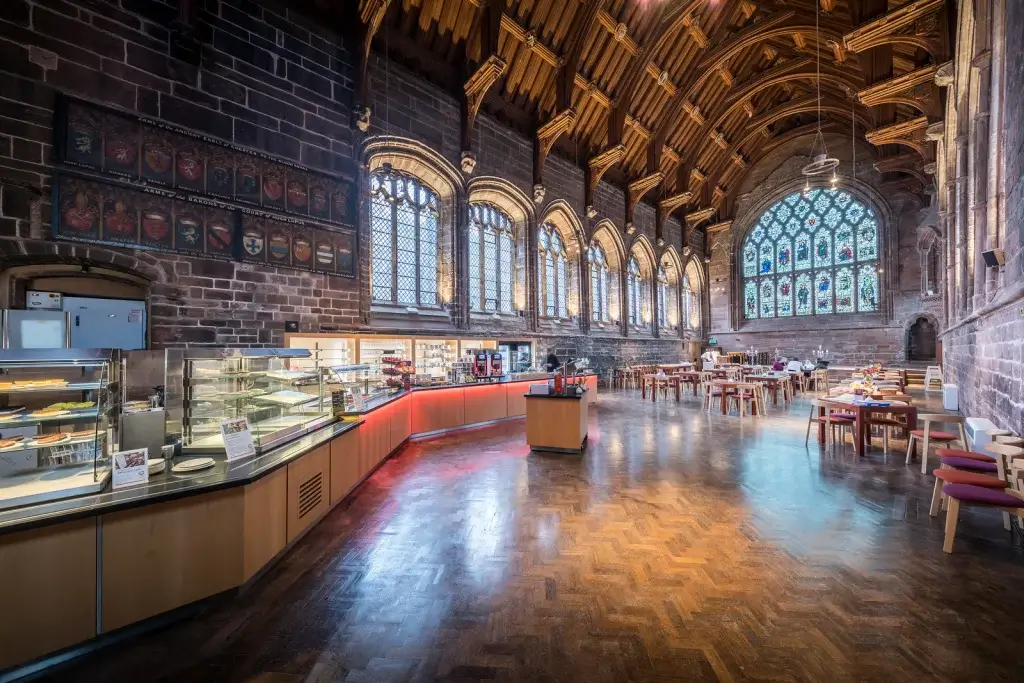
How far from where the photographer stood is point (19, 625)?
171 cm

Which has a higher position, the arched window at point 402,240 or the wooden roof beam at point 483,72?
the wooden roof beam at point 483,72

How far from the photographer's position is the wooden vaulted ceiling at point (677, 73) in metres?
8.28

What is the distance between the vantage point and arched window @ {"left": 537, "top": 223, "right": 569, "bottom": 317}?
1239cm

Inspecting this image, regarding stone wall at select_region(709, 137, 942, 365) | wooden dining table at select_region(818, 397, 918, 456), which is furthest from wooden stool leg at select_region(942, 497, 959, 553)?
Answer: stone wall at select_region(709, 137, 942, 365)

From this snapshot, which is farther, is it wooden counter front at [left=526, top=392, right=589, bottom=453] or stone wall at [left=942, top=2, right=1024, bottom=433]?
wooden counter front at [left=526, top=392, right=589, bottom=453]

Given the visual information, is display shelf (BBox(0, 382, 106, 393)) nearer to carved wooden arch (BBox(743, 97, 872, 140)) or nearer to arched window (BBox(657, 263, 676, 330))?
arched window (BBox(657, 263, 676, 330))

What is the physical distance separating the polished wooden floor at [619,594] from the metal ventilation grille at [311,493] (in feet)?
0.71

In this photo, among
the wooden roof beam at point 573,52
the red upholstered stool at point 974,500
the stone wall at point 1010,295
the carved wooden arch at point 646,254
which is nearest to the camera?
the red upholstered stool at point 974,500

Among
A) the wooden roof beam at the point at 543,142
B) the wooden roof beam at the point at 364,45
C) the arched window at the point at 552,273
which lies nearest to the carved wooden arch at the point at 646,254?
the arched window at the point at 552,273

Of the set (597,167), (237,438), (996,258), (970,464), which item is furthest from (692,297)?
(237,438)

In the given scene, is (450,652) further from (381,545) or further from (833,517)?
(833,517)

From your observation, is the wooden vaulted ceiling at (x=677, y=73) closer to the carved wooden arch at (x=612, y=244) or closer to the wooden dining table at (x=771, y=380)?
the carved wooden arch at (x=612, y=244)

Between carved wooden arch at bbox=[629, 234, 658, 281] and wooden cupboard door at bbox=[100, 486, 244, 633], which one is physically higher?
carved wooden arch at bbox=[629, 234, 658, 281]

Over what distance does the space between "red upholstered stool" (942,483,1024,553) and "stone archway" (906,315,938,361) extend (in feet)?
58.7
